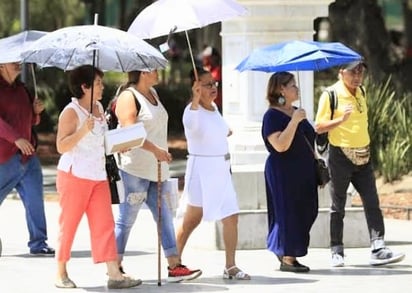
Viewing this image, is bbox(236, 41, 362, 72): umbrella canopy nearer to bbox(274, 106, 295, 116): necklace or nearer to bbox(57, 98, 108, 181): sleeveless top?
bbox(274, 106, 295, 116): necklace

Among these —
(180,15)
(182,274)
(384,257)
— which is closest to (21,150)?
(182,274)

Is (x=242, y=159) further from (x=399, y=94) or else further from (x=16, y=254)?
(x=399, y=94)

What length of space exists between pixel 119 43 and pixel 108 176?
100cm

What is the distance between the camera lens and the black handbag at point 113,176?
9.84 metres

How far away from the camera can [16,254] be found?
473 inches

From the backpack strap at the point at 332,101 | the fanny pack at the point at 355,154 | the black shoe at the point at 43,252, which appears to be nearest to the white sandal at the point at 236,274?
the fanny pack at the point at 355,154

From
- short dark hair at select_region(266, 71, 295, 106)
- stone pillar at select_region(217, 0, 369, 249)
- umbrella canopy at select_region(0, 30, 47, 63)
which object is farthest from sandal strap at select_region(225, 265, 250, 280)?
umbrella canopy at select_region(0, 30, 47, 63)

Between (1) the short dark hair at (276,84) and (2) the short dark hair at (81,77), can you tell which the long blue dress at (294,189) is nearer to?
(1) the short dark hair at (276,84)

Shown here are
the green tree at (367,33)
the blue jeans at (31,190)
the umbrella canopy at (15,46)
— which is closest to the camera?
the umbrella canopy at (15,46)

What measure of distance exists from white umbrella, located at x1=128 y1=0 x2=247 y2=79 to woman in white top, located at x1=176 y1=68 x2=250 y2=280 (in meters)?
0.46

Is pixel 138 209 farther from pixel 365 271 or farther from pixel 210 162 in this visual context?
pixel 365 271

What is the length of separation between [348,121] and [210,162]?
1.47 metres

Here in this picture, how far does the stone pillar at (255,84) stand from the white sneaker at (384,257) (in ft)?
3.45

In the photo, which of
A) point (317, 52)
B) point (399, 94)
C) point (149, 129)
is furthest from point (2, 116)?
point (399, 94)
